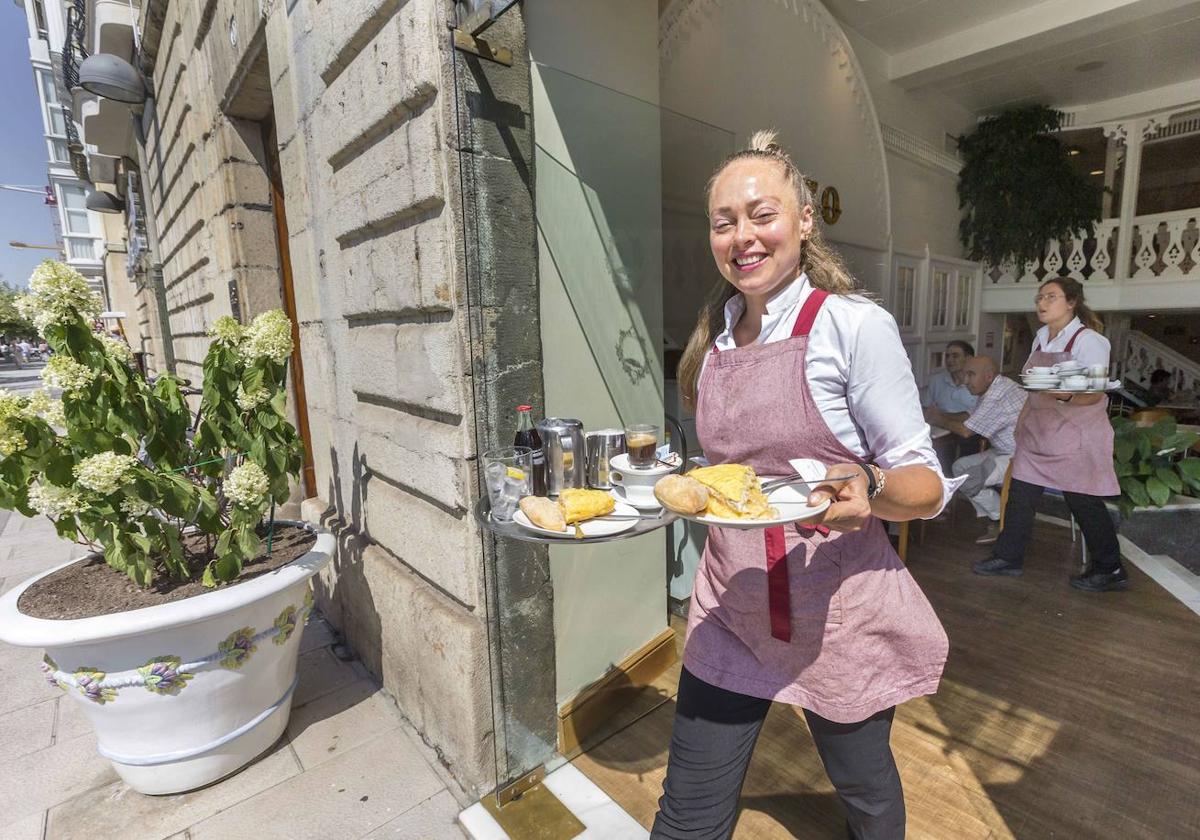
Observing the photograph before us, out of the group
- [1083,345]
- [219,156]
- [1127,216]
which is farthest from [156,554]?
[1127,216]

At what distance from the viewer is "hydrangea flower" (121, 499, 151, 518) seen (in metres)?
2.24

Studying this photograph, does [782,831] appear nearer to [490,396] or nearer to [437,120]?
[490,396]

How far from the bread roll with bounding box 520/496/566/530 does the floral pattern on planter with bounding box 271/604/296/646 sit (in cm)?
174

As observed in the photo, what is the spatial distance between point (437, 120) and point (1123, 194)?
417 inches

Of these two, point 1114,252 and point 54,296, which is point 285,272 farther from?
point 1114,252

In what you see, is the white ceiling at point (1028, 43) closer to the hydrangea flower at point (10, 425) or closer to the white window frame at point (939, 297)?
the white window frame at point (939, 297)

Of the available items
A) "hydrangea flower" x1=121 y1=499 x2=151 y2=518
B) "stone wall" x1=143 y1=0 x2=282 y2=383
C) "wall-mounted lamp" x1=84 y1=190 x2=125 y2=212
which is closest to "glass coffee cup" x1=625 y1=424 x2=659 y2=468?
"hydrangea flower" x1=121 y1=499 x2=151 y2=518

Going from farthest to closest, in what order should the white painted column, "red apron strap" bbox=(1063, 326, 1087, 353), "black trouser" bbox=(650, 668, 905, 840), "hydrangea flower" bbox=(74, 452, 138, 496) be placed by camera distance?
the white painted column, "red apron strap" bbox=(1063, 326, 1087, 353), "hydrangea flower" bbox=(74, 452, 138, 496), "black trouser" bbox=(650, 668, 905, 840)

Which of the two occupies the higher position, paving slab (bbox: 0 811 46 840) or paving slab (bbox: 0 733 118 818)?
paving slab (bbox: 0 811 46 840)

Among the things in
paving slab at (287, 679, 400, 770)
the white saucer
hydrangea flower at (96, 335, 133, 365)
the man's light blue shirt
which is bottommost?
paving slab at (287, 679, 400, 770)

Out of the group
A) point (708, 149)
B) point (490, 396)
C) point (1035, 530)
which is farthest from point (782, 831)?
point (1035, 530)

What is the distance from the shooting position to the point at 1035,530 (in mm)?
5199

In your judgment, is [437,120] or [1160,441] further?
[1160,441]

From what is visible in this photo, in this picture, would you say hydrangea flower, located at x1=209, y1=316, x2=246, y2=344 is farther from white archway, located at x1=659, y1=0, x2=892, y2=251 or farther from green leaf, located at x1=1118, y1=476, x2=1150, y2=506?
green leaf, located at x1=1118, y1=476, x2=1150, y2=506
